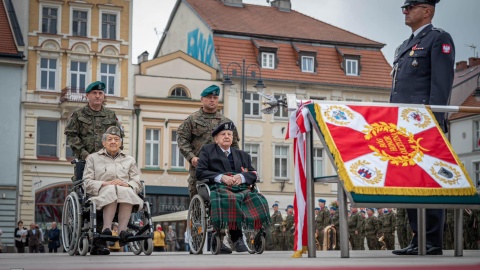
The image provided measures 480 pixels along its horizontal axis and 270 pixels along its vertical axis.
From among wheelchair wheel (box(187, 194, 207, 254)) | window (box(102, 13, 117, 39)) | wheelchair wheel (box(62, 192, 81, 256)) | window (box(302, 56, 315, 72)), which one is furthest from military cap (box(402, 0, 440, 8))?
window (box(302, 56, 315, 72))

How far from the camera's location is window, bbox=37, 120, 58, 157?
46.2 metres

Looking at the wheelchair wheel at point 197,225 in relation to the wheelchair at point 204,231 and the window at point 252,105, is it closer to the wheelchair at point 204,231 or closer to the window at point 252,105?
the wheelchair at point 204,231

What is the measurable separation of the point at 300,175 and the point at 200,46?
151ft

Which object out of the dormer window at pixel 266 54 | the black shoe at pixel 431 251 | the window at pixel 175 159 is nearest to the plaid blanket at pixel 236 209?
the black shoe at pixel 431 251

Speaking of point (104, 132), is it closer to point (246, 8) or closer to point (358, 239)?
point (358, 239)

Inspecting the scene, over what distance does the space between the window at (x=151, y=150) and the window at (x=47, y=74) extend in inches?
209

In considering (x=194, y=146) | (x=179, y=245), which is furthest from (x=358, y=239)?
(x=194, y=146)

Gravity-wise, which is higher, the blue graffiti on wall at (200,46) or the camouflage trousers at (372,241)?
the blue graffiti on wall at (200,46)

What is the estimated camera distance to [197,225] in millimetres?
11672

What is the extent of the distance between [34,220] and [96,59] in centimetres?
857

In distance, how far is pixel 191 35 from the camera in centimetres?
5591

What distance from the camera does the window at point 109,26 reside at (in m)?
48.4

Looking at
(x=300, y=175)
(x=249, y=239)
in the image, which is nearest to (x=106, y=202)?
(x=249, y=239)

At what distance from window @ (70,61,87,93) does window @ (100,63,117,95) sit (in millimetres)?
864
